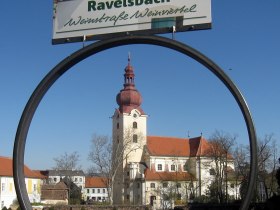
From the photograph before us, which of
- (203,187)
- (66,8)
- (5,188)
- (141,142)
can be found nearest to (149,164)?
(141,142)

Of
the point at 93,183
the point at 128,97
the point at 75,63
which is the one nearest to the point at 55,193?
the point at 128,97

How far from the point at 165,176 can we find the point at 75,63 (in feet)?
247

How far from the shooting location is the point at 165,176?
84.2 m

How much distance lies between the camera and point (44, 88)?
10.2 metres

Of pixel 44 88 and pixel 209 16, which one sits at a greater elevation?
pixel 209 16

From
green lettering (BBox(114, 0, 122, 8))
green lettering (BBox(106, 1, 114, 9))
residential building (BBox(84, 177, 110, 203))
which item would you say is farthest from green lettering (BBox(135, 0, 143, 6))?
Result: residential building (BBox(84, 177, 110, 203))

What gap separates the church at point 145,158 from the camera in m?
81.7

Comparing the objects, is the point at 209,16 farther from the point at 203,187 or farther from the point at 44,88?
the point at 203,187

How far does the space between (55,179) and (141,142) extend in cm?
4369

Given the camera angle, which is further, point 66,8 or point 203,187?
point 203,187

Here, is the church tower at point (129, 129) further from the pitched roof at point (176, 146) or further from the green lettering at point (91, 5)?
the green lettering at point (91, 5)

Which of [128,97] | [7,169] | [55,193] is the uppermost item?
[128,97]

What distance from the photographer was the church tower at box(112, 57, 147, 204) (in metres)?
84.9

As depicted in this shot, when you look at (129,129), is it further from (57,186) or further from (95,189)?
(95,189)
